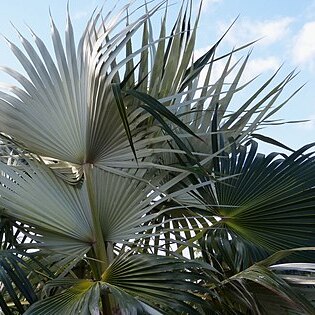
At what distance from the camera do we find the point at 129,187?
1.86m

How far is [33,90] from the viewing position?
1837 millimetres

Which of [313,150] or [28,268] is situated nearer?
[28,268]

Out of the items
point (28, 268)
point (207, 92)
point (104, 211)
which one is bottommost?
point (28, 268)

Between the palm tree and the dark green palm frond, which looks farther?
the dark green palm frond

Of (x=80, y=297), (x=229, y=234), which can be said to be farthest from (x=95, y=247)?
(x=229, y=234)

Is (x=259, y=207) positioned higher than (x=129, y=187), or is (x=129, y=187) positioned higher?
(x=129, y=187)

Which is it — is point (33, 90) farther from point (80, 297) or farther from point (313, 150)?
point (313, 150)

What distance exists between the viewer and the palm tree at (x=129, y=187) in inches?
60.2

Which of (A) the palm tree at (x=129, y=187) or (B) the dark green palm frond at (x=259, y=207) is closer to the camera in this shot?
(A) the palm tree at (x=129, y=187)

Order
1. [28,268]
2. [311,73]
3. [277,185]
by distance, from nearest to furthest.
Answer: [28,268], [277,185], [311,73]

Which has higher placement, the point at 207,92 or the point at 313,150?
the point at 207,92

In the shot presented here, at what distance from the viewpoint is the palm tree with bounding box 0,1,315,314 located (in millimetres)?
→ 1528

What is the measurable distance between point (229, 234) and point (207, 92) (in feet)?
1.94

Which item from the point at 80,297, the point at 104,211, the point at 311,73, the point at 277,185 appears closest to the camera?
the point at 80,297
